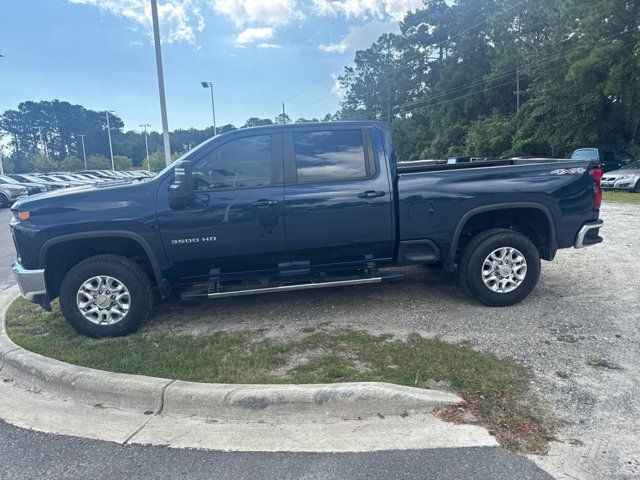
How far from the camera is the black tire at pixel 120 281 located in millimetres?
4402

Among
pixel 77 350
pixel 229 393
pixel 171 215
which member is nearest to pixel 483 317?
pixel 229 393

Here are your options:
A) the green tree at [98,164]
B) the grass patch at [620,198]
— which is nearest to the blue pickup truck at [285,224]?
the grass patch at [620,198]

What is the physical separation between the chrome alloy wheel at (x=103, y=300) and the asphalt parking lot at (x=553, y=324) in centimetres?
39

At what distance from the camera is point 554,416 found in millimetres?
3045

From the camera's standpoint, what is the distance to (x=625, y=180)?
16547mm

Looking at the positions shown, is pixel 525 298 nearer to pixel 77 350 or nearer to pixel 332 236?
pixel 332 236

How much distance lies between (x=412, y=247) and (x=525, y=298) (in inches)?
58.6

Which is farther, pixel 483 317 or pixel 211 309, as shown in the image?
pixel 211 309

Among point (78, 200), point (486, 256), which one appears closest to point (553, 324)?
point (486, 256)

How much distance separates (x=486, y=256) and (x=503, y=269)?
239mm

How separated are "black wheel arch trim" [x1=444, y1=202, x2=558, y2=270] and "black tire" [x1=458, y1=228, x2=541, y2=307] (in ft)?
0.55

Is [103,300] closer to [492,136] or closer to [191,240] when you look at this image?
[191,240]

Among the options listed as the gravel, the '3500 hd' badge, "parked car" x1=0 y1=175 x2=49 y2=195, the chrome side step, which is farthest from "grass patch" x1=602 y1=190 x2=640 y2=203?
"parked car" x1=0 y1=175 x2=49 y2=195

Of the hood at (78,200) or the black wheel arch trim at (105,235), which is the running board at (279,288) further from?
the hood at (78,200)
